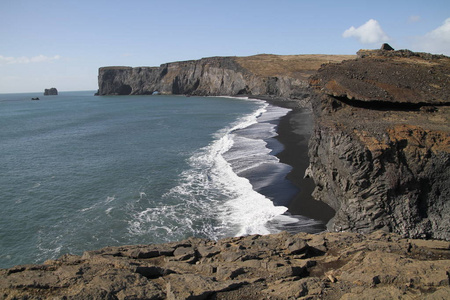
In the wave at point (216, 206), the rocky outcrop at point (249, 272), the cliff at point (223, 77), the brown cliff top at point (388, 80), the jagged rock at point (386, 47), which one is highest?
the cliff at point (223, 77)

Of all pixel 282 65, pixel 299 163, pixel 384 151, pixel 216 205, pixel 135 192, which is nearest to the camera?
pixel 384 151

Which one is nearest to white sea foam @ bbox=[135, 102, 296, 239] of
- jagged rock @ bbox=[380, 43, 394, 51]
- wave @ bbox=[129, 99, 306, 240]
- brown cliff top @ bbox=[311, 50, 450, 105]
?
wave @ bbox=[129, 99, 306, 240]

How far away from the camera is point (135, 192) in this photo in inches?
887

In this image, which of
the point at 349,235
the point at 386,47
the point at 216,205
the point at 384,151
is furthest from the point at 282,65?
the point at 349,235

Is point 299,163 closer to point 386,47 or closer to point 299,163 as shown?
point 299,163

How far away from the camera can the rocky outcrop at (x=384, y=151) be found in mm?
14297

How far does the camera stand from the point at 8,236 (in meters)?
16.9

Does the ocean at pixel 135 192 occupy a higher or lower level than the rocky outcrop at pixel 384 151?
lower

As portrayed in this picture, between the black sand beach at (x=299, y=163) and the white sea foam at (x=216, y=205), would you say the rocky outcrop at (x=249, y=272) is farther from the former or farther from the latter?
the black sand beach at (x=299, y=163)

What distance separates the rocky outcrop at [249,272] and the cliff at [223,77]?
7506 cm

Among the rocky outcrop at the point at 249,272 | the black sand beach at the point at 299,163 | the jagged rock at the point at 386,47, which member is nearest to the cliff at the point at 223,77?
the black sand beach at the point at 299,163

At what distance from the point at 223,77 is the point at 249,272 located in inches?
4460

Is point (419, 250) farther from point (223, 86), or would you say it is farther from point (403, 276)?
point (223, 86)

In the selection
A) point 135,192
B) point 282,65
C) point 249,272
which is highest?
point 282,65
